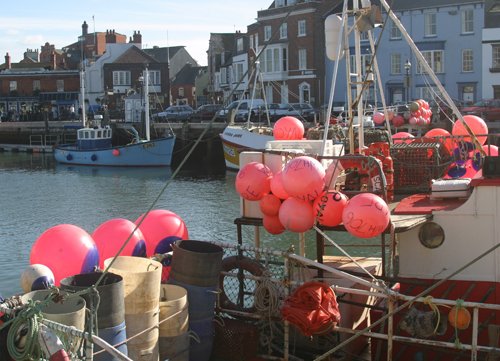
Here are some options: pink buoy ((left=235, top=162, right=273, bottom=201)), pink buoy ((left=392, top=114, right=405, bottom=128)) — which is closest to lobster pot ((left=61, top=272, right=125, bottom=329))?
pink buoy ((left=235, top=162, right=273, bottom=201))

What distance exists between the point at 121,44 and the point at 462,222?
75882 millimetres

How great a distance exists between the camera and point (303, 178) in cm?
855

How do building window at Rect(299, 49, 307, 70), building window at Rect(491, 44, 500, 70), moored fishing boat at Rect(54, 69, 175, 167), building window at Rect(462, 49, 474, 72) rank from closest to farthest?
1. moored fishing boat at Rect(54, 69, 175, 167)
2. building window at Rect(491, 44, 500, 70)
3. building window at Rect(462, 49, 474, 72)
4. building window at Rect(299, 49, 307, 70)

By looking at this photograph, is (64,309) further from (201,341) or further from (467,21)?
(467,21)

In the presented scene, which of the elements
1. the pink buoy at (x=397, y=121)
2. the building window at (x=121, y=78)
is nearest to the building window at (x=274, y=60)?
the building window at (x=121, y=78)

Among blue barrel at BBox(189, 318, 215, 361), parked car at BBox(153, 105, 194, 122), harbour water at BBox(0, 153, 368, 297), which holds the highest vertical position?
parked car at BBox(153, 105, 194, 122)

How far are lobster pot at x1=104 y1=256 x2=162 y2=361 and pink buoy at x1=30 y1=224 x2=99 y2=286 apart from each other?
1.26 metres

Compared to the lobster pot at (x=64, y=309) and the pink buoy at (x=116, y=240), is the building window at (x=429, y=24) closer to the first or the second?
the pink buoy at (x=116, y=240)

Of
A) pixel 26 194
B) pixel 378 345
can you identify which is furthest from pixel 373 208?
pixel 26 194

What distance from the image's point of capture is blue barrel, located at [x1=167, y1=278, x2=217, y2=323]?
848cm

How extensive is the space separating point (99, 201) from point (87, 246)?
23.5m

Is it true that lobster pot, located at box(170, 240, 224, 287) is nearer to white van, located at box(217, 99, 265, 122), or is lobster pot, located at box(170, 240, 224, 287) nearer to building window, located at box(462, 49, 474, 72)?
white van, located at box(217, 99, 265, 122)

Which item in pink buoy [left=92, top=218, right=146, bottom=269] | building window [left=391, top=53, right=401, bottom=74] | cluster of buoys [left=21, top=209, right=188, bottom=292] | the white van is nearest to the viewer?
cluster of buoys [left=21, top=209, right=188, bottom=292]

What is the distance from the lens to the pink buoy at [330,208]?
8602 millimetres
